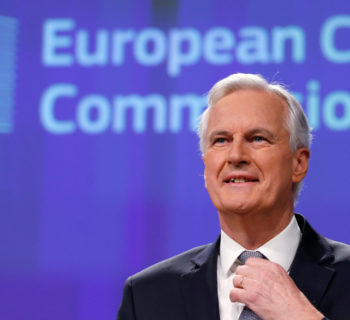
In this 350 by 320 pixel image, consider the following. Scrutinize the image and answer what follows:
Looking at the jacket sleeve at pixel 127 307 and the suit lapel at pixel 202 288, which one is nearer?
the suit lapel at pixel 202 288

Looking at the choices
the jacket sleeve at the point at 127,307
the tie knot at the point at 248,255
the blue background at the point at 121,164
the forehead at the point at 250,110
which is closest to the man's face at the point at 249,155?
the forehead at the point at 250,110

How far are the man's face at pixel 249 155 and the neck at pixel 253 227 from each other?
0.03 metres

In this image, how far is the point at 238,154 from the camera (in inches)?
88.7

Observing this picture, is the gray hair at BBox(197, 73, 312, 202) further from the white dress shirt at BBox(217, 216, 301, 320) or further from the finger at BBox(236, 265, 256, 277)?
the finger at BBox(236, 265, 256, 277)

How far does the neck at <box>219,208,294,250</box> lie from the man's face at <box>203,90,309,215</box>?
0.03m

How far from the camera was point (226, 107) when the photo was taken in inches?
92.5

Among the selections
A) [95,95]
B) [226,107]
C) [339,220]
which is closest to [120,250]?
[95,95]

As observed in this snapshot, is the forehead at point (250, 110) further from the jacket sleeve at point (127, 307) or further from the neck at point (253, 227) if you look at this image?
the jacket sleeve at point (127, 307)

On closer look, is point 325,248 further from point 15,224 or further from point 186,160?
point 15,224

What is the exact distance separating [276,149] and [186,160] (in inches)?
60.7

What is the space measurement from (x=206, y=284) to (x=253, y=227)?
23cm

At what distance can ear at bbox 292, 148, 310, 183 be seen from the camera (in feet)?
7.88

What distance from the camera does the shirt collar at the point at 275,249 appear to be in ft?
7.46

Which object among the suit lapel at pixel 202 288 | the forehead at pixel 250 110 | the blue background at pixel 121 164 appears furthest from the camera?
the blue background at pixel 121 164
